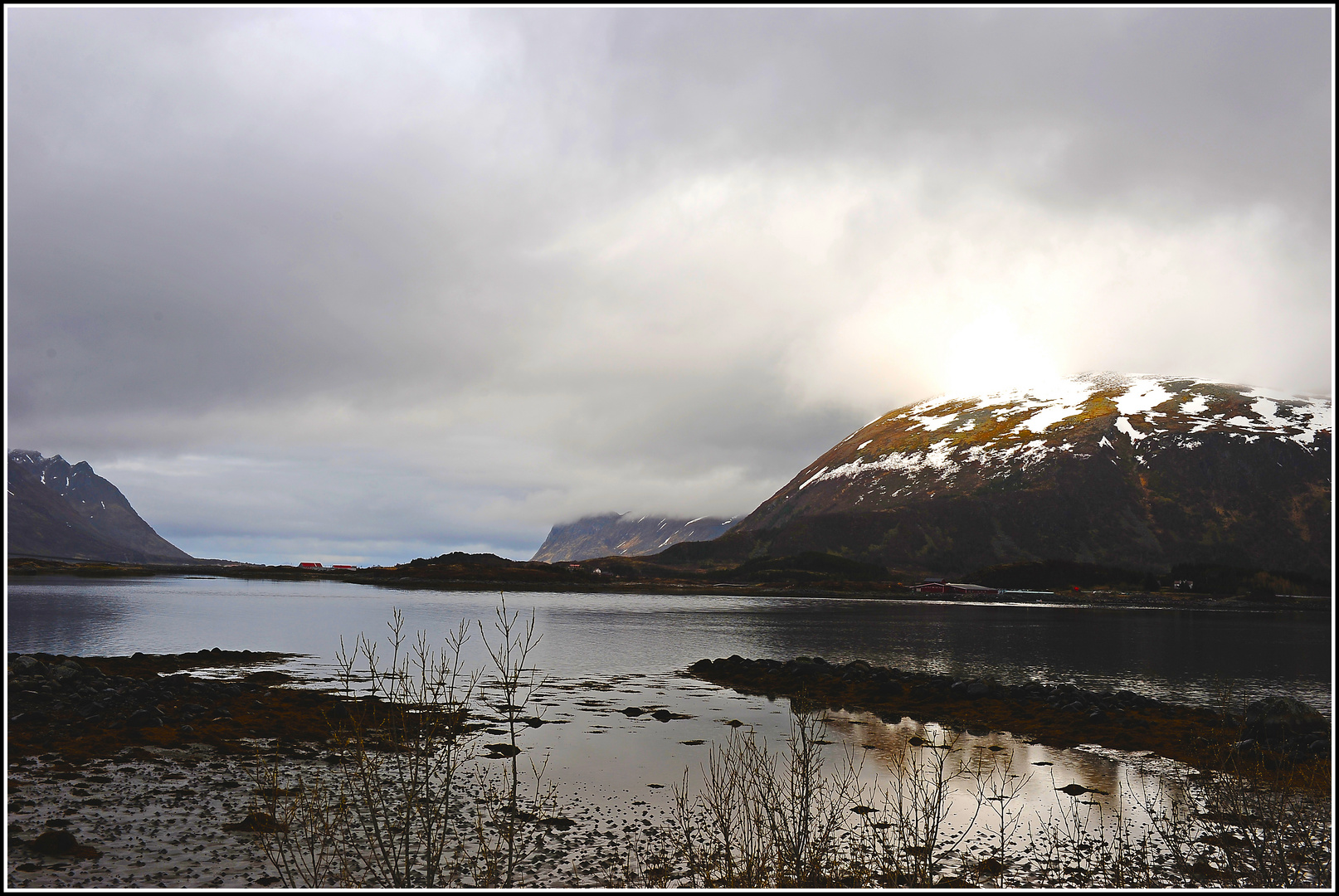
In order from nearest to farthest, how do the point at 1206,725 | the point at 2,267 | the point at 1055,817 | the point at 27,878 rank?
the point at 2,267 < the point at 27,878 < the point at 1055,817 < the point at 1206,725

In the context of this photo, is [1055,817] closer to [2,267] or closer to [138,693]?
[2,267]

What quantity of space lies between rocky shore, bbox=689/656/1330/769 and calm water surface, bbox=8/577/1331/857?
214 cm

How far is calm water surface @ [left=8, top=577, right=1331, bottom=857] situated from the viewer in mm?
26984

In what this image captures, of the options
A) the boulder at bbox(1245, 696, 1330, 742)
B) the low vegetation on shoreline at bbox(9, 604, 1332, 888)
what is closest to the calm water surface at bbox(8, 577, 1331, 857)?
the low vegetation on shoreline at bbox(9, 604, 1332, 888)

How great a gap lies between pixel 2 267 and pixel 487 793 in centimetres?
1682

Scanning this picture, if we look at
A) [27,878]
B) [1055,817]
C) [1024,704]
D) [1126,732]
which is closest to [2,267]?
[27,878]

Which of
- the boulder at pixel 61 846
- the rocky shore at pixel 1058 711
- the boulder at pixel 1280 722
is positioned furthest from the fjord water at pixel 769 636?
the boulder at pixel 61 846

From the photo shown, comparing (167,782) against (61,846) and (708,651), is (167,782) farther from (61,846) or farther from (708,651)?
(708,651)

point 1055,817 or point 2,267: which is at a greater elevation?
point 2,267

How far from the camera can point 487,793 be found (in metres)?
22.0

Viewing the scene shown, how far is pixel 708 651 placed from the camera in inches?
2589

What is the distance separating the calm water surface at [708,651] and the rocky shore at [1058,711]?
2.14 m

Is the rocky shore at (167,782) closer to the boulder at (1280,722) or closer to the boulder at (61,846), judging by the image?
the boulder at (61,846)

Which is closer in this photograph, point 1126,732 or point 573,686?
point 1126,732
